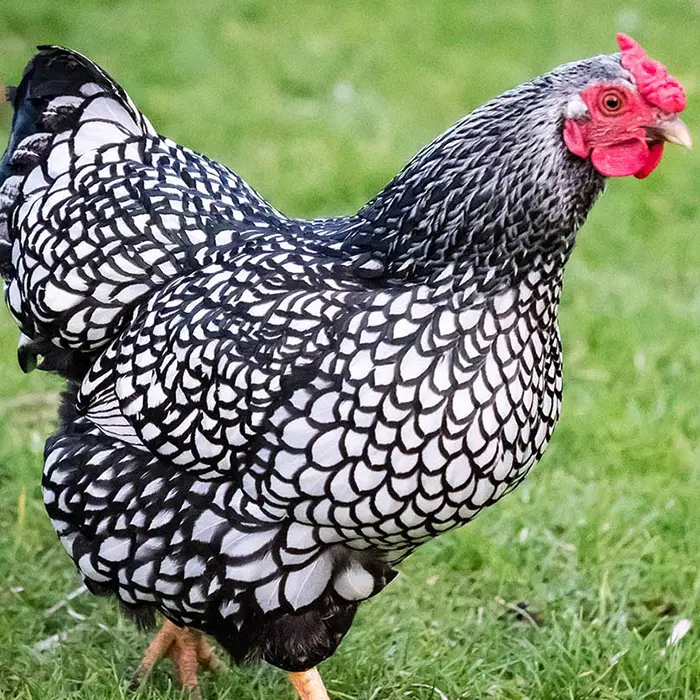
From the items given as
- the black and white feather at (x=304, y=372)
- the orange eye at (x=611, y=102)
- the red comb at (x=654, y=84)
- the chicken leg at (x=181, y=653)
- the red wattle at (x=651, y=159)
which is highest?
the red comb at (x=654, y=84)

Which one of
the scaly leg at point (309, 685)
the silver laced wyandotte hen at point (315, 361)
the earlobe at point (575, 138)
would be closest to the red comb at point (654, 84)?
the silver laced wyandotte hen at point (315, 361)

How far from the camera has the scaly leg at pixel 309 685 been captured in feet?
8.00

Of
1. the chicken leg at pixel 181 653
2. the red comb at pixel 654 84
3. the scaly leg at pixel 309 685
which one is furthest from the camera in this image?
the chicken leg at pixel 181 653

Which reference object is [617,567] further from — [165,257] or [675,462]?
[165,257]

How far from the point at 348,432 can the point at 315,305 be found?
0.26m

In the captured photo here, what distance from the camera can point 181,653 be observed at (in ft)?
9.00

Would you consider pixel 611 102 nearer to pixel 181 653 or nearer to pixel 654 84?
pixel 654 84

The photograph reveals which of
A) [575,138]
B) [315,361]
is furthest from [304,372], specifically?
[575,138]

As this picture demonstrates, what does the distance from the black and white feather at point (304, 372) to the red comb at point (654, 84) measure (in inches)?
1.4

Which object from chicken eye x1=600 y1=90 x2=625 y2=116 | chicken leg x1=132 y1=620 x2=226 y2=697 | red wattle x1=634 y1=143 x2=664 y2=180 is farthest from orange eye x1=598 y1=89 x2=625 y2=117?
chicken leg x1=132 y1=620 x2=226 y2=697

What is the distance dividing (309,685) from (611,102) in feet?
4.44

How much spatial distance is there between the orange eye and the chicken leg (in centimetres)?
155

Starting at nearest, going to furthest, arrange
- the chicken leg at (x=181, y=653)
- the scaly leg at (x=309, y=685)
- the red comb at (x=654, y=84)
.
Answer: the red comb at (x=654, y=84) < the scaly leg at (x=309, y=685) < the chicken leg at (x=181, y=653)

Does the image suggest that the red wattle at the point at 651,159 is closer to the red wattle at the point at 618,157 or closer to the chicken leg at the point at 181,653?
the red wattle at the point at 618,157
